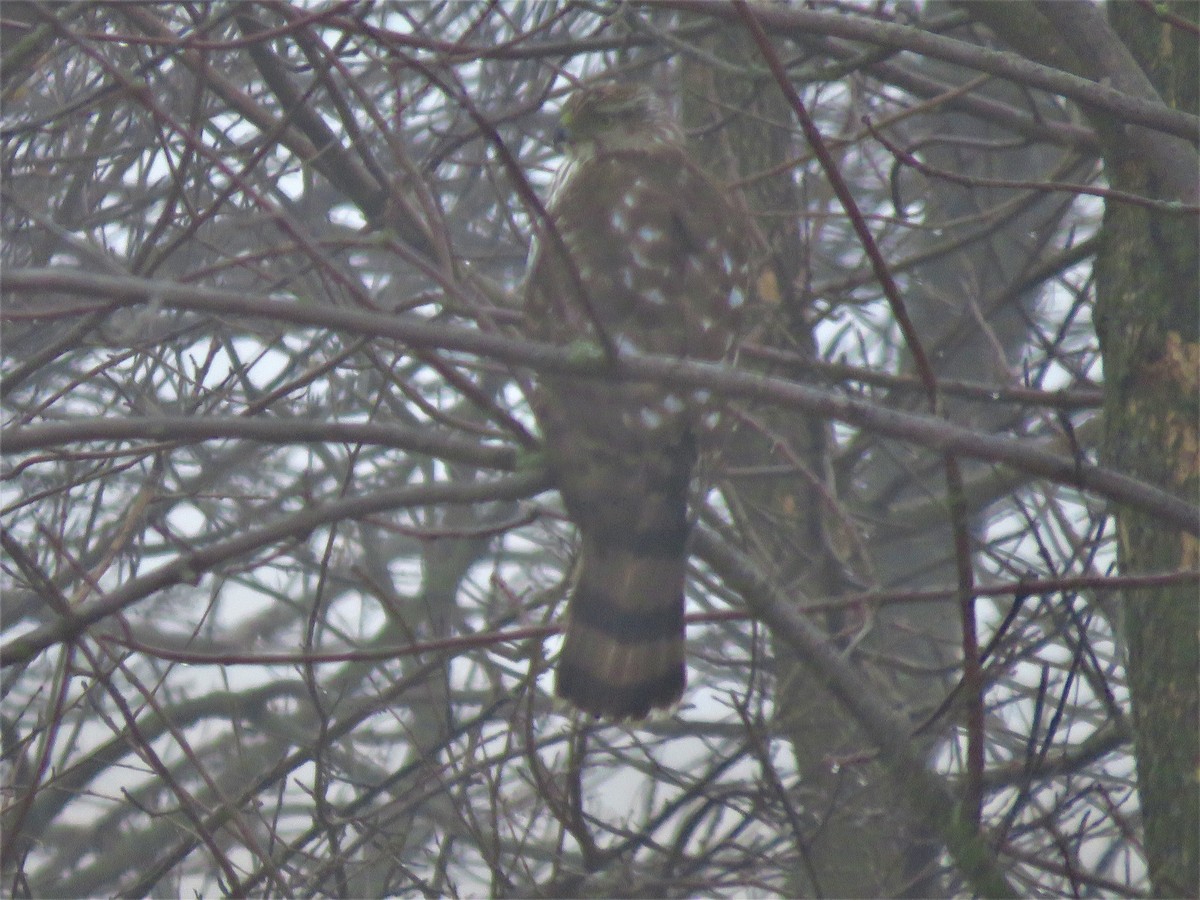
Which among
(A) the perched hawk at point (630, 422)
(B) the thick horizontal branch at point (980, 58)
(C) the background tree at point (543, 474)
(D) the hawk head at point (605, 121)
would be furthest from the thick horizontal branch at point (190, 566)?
(D) the hawk head at point (605, 121)

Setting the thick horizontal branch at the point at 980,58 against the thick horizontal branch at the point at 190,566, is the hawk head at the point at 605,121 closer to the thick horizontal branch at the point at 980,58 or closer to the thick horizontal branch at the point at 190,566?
the thick horizontal branch at the point at 980,58

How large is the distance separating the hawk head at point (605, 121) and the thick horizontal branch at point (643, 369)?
6.66ft

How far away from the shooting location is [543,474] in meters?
2.42

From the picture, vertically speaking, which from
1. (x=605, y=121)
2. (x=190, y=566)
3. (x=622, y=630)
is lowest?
(x=190, y=566)

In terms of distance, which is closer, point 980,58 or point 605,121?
point 980,58

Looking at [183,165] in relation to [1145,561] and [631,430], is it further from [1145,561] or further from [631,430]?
[1145,561]

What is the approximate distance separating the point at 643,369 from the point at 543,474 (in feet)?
2.03

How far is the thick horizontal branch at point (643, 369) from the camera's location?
167 centimetres

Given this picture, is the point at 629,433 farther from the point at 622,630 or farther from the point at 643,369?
the point at 643,369

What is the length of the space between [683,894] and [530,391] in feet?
4.46

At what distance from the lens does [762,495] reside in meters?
4.86

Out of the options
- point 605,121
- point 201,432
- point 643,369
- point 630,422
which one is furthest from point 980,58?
point 605,121

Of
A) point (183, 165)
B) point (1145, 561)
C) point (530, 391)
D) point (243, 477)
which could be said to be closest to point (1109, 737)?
point (1145, 561)

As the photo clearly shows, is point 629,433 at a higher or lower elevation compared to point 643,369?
higher
